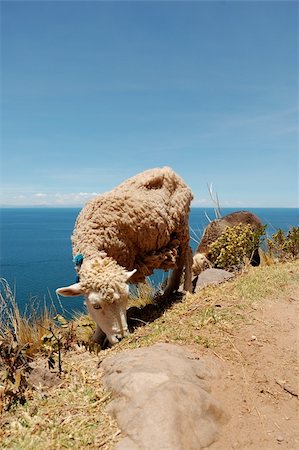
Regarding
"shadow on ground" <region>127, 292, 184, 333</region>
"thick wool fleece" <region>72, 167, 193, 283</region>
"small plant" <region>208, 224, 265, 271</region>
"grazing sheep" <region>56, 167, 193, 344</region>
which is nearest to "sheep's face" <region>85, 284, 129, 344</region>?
"grazing sheep" <region>56, 167, 193, 344</region>

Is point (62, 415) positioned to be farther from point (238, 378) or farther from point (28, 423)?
point (238, 378)

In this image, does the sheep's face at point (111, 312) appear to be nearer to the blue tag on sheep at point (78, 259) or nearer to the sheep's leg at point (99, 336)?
the sheep's leg at point (99, 336)

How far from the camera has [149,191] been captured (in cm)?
706

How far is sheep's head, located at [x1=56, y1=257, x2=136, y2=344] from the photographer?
5219mm

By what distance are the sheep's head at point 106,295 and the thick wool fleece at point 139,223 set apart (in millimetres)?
545

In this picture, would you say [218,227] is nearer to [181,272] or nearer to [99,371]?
[181,272]

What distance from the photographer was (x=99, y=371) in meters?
4.09

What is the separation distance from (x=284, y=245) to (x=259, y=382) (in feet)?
25.0

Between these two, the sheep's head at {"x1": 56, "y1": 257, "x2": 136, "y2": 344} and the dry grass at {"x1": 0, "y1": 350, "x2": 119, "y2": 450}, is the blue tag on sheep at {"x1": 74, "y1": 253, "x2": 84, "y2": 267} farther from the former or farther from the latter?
the dry grass at {"x1": 0, "y1": 350, "x2": 119, "y2": 450}

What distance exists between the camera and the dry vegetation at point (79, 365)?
311 cm

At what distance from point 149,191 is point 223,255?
172 inches

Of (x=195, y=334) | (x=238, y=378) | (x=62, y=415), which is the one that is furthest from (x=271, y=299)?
(x=62, y=415)

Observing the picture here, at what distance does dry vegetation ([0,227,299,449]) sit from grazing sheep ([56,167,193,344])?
0.49 m

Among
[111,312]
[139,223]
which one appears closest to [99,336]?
[111,312]
